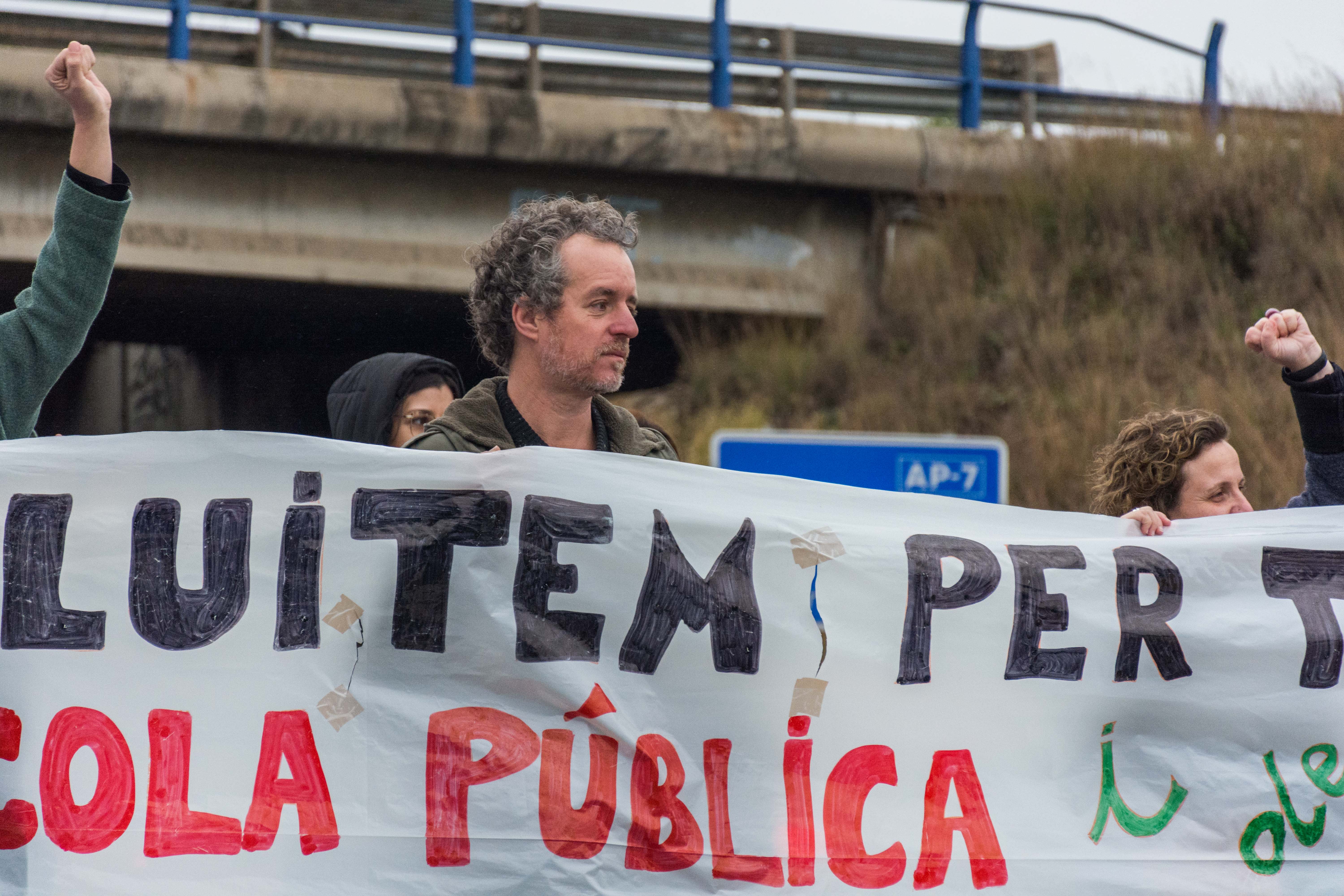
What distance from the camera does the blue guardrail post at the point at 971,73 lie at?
1131 centimetres

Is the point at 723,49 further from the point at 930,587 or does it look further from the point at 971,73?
the point at 930,587

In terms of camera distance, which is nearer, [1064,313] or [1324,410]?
[1324,410]

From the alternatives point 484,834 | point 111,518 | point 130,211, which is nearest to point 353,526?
point 111,518

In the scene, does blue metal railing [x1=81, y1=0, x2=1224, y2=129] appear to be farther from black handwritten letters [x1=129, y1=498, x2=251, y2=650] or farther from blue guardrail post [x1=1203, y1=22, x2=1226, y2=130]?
black handwritten letters [x1=129, y1=498, x2=251, y2=650]

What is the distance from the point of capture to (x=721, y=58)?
1051 cm

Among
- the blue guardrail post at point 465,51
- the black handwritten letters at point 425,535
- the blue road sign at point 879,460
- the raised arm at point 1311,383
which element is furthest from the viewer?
the blue guardrail post at point 465,51

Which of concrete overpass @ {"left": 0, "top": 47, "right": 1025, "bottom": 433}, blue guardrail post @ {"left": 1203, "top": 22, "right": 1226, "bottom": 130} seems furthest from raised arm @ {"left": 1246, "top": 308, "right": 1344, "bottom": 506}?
blue guardrail post @ {"left": 1203, "top": 22, "right": 1226, "bottom": 130}

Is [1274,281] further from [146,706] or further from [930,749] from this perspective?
[146,706]

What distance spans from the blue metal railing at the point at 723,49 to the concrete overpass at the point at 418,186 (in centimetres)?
38

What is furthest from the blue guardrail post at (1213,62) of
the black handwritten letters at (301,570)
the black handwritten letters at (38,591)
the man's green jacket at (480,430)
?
the black handwritten letters at (38,591)

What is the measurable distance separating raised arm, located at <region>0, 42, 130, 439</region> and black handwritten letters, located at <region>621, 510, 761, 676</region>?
3.67ft

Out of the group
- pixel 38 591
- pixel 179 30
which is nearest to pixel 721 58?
pixel 179 30

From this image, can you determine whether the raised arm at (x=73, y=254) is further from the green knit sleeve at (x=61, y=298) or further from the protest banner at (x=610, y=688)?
the protest banner at (x=610, y=688)

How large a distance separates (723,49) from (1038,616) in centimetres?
848
